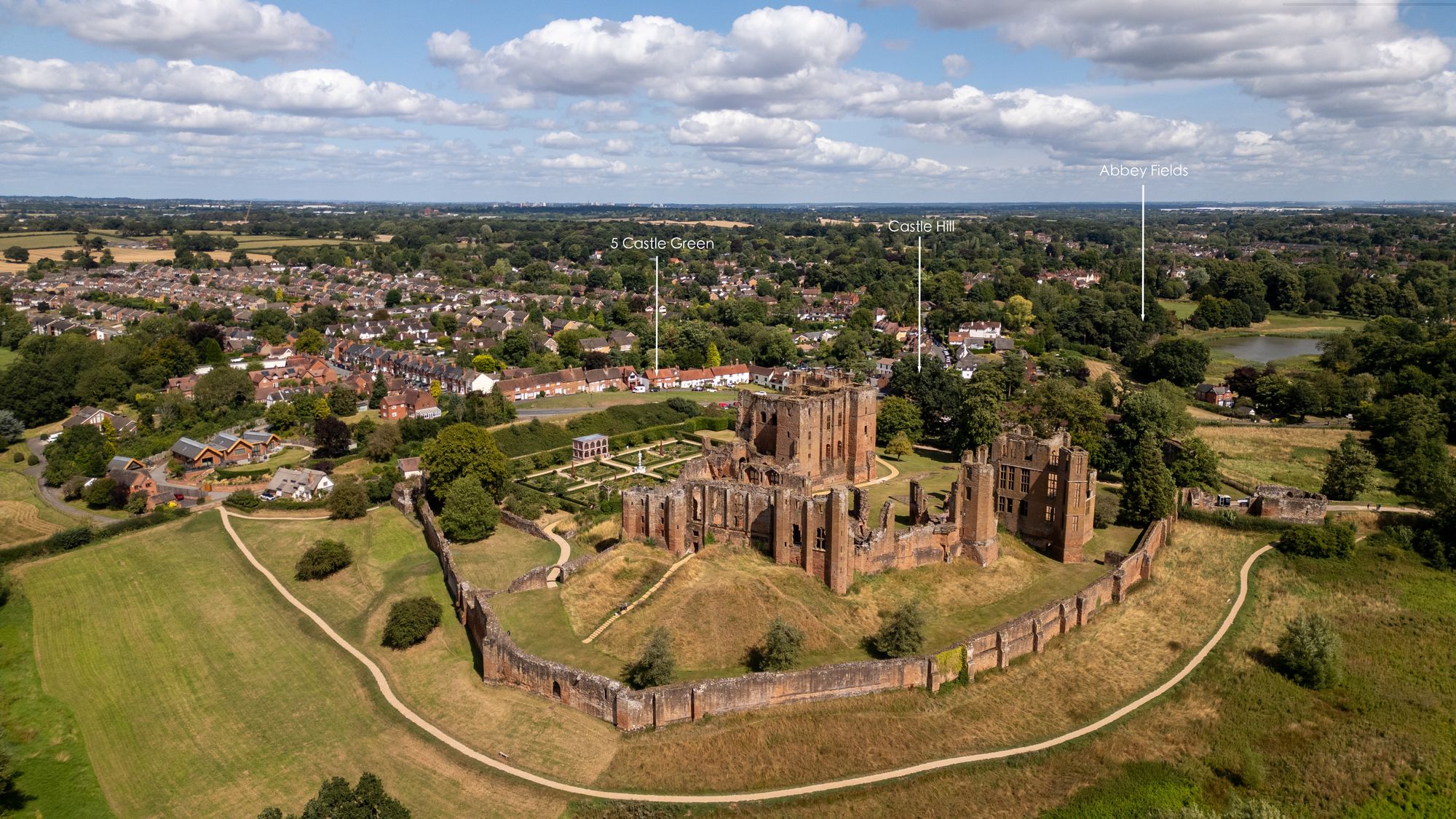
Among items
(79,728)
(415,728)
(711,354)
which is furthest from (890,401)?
(79,728)

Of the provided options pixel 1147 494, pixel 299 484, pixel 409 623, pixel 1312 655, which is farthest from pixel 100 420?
pixel 1312 655

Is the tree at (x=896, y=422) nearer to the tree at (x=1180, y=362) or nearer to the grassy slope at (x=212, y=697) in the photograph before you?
the tree at (x=1180, y=362)

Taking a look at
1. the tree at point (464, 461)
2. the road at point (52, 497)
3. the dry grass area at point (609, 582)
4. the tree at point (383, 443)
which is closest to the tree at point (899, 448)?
the tree at point (464, 461)

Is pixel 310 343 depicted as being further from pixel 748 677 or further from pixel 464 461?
pixel 748 677

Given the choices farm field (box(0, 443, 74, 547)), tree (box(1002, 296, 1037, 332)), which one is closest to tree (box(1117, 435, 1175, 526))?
farm field (box(0, 443, 74, 547))

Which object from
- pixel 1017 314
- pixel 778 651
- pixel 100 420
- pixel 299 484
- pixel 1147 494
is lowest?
pixel 778 651

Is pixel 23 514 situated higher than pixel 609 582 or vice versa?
pixel 609 582

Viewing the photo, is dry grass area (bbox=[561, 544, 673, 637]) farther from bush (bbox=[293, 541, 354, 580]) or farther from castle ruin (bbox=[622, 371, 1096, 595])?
bush (bbox=[293, 541, 354, 580])

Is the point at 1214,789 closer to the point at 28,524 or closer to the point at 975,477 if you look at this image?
the point at 975,477
